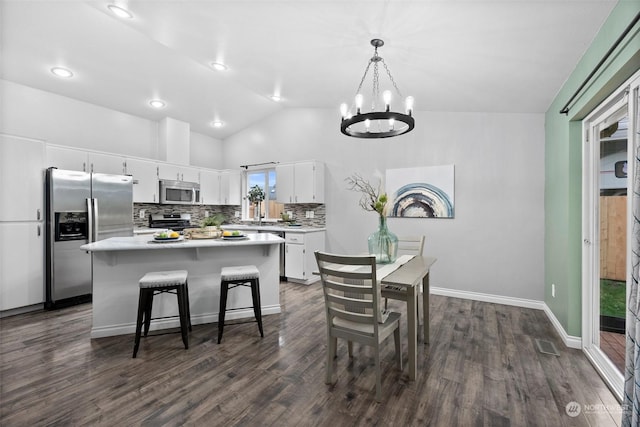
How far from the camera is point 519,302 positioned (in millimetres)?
3828

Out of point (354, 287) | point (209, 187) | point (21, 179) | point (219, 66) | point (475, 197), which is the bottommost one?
point (354, 287)

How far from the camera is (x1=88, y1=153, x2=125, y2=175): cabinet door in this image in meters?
4.33

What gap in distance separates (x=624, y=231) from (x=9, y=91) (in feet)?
22.8

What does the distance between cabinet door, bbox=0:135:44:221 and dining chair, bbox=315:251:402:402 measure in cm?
387

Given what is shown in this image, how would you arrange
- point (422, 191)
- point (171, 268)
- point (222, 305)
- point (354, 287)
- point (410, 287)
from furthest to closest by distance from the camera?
point (422, 191)
point (171, 268)
point (222, 305)
point (410, 287)
point (354, 287)

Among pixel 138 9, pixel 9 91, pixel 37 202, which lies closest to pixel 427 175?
pixel 138 9

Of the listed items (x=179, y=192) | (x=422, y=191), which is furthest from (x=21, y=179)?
(x=422, y=191)

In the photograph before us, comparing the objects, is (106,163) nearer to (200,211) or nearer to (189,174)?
(189,174)

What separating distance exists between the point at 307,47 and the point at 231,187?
13.1 ft

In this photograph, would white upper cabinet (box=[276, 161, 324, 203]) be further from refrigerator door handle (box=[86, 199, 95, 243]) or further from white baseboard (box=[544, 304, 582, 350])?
white baseboard (box=[544, 304, 582, 350])

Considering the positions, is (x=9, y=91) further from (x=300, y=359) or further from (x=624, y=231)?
(x=624, y=231)

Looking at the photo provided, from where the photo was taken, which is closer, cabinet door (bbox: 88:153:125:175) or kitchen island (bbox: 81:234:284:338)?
kitchen island (bbox: 81:234:284:338)

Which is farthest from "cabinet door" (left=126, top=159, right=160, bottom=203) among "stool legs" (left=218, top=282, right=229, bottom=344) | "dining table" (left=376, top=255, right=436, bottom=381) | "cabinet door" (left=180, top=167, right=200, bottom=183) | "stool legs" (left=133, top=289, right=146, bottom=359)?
"dining table" (left=376, top=255, right=436, bottom=381)

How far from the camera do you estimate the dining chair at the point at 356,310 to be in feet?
6.22
